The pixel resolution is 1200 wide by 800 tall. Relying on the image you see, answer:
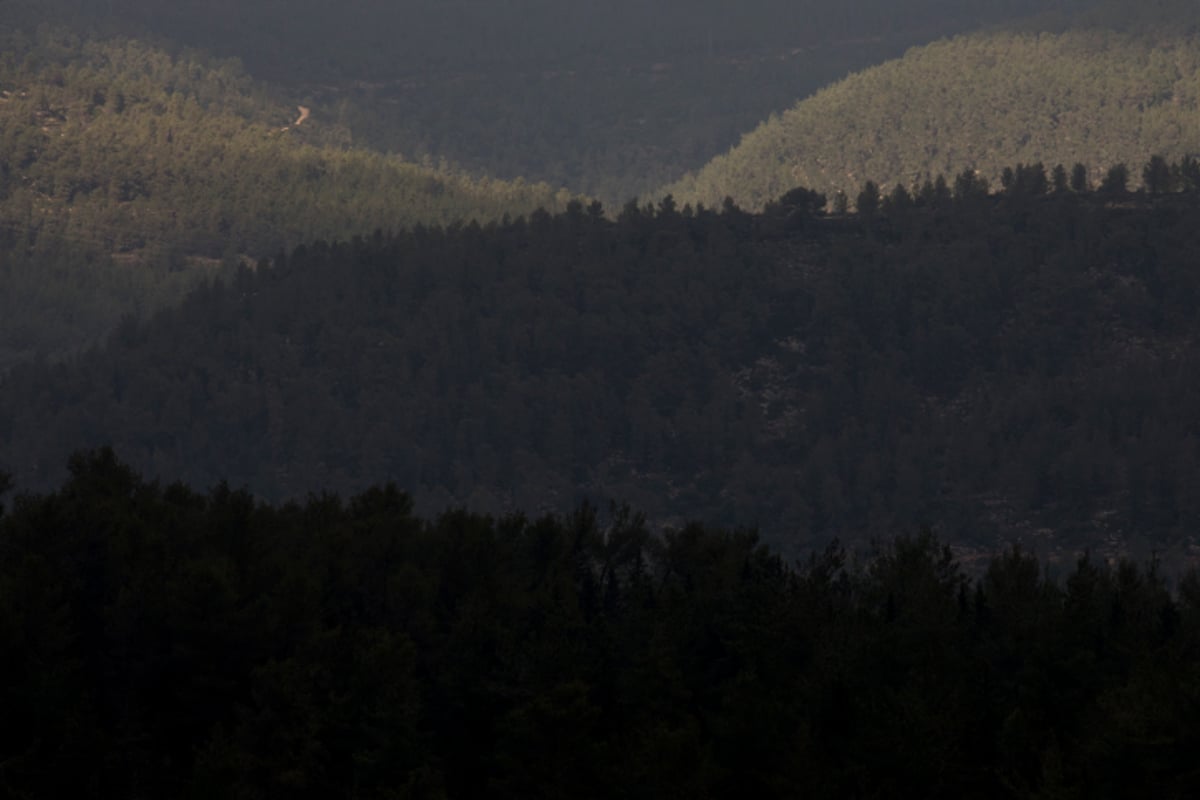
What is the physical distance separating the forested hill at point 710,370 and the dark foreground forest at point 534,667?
73.9m

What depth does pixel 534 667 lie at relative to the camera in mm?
53969

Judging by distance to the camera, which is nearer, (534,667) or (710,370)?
(534,667)

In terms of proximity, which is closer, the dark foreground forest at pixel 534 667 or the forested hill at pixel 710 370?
the dark foreground forest at pixel 534 667

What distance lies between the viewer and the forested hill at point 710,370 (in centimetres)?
14125

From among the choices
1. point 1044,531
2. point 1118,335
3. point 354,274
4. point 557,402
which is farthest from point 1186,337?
point 354,274

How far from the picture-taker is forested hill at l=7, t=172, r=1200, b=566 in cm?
14125

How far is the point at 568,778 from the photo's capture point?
49.3m

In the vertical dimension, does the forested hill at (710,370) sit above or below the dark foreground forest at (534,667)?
above

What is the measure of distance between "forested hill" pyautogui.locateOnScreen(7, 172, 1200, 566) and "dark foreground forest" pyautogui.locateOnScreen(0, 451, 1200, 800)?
2908 inches

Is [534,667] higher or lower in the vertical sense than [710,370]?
lower

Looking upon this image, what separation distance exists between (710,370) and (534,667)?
105 metres

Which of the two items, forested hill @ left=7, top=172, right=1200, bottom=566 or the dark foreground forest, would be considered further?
forested hill @ left=7, top=172, right=1200, bottom=566

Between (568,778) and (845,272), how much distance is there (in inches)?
4567

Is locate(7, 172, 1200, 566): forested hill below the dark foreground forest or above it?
above
